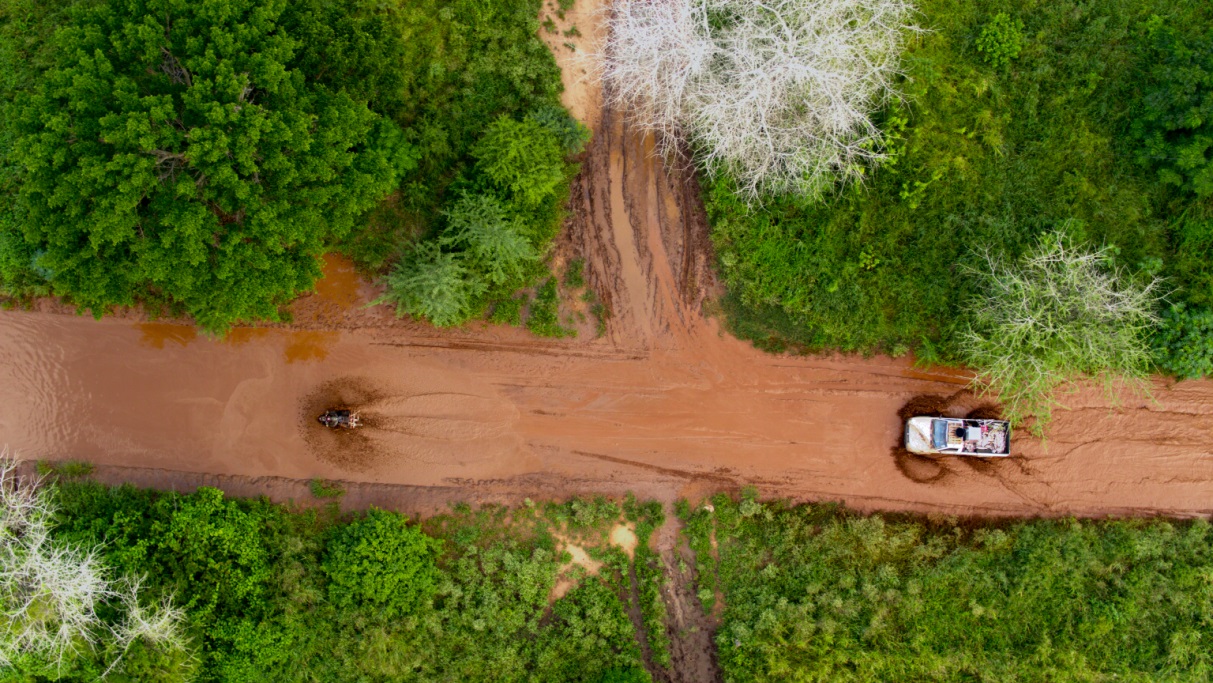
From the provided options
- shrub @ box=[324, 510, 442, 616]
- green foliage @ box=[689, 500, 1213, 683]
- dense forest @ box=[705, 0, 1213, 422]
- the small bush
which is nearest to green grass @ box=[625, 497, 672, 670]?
green foliage @ box=[689, 500, 1213, 683]

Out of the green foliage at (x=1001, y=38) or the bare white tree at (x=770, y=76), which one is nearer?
the bare white tree at (x=770, y=76)

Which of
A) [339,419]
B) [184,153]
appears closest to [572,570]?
[339,419]

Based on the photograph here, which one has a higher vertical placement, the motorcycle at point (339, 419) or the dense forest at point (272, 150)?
the dense forest at point (272, 150)

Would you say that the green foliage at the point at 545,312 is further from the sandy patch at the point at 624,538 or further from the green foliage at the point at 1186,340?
the green foliage at the point at 1186,340

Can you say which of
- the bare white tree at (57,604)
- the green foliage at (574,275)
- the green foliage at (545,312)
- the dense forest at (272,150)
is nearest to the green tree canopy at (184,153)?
A: the dense forest at (272,150)

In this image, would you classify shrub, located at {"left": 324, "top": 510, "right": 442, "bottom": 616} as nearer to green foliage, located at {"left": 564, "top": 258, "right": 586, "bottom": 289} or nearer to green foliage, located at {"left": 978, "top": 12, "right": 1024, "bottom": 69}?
green foliage, located at {"left": 564, "top": 258, "right": 586, "bottom": 289}

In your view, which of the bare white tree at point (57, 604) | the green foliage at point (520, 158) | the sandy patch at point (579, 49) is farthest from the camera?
the sandy patch at point (579, 49)
